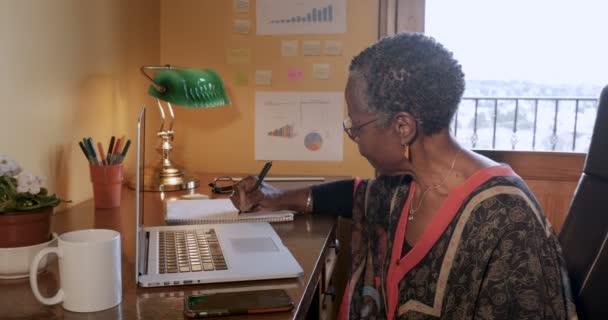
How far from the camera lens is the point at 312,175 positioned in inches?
83.7

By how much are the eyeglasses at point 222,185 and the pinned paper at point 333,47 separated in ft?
1.99

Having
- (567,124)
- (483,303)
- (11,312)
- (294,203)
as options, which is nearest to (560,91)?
(567,124)

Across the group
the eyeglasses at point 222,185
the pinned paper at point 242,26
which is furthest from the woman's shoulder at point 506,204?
the pinned paper at point 242,26

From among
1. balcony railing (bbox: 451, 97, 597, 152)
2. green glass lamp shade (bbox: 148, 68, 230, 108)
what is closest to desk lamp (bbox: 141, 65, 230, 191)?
green glass lamp shade (bbox: 148, 68, 230, 108)

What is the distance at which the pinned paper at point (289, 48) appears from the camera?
211cm

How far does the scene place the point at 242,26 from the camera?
2119 mm

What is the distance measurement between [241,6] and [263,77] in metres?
0.28

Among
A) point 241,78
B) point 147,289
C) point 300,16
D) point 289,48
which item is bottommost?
point 147,289

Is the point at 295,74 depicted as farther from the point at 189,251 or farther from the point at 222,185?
the point at 189,251

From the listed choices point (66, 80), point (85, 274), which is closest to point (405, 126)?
point (85, 274)

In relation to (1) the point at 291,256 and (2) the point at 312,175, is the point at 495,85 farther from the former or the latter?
(1) the point at 291,256

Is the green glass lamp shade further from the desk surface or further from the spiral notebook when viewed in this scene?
the desk surface

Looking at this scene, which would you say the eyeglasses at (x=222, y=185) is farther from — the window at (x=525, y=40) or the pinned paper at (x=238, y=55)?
the window at (x=525, y=40)

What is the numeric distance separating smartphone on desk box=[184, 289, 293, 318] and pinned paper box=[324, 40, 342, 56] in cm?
139
